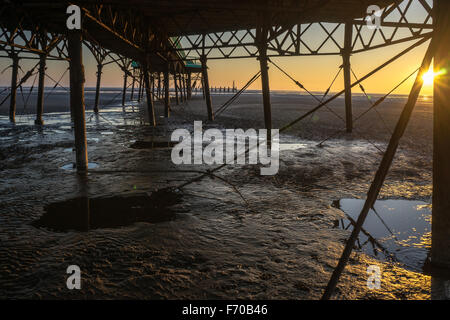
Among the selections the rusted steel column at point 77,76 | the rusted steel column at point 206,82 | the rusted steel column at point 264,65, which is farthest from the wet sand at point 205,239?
the rusted steel column at point 206,82

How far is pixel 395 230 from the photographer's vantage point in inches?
141

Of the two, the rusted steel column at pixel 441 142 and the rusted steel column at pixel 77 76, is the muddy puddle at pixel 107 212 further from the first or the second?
the rusted steel column at pixel 441 142

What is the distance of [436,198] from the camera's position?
99.4 inches

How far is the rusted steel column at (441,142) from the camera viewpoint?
84.0 inches

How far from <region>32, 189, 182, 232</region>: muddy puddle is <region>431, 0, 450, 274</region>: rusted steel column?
309cm

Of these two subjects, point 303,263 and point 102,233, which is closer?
point 303,263

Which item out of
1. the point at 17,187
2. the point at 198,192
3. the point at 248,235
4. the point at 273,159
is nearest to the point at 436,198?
the point at 248,235

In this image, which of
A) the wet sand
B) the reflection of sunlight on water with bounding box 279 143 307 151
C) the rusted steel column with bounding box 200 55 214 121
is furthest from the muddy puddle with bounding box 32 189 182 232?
the rusted steel column with bounding box 200 55 214 121

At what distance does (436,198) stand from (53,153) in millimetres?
8597

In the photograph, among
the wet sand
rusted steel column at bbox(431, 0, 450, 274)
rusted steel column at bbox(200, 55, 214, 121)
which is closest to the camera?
rusted steel column at bbox(431, 0, 450, 274)

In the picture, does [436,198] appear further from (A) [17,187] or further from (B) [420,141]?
(B) [420,141]

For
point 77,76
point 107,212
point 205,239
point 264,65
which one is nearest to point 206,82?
point 264,65

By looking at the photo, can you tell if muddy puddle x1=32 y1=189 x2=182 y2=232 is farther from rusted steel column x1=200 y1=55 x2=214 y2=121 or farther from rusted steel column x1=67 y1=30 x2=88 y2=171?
rusted steel column x1=200 y1=55 x2=214 y2=121

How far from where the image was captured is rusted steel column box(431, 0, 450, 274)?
2133 millimetres
